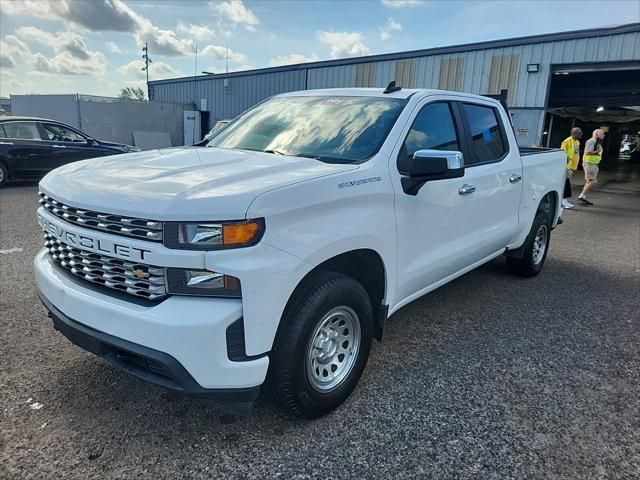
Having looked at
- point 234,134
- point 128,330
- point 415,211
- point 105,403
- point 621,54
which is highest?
point 621,54

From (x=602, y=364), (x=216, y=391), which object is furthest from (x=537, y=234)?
(x=216, y=391)

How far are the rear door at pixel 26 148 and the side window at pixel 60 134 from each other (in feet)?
0.64

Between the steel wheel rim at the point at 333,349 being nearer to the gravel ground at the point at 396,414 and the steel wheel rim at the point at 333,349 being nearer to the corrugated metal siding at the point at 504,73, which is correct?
the gravel ground at the point at 396,414

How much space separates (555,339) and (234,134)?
10.4 feet

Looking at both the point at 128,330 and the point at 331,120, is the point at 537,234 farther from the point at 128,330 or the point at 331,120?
the point at 128,330

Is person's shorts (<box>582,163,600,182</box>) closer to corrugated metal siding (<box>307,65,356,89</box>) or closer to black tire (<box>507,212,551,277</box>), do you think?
black tire (<box>507,212,551,277</box>)

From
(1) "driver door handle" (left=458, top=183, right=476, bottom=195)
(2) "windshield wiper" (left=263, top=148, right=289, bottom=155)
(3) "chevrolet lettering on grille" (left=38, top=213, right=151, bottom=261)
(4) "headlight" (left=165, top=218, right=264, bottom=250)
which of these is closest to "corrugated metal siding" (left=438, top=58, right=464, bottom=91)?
(1) "driver door handle" (left=458, top=183, right=476, bottom=195)

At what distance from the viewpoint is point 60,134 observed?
12.1 metres

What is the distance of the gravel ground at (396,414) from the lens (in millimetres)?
2510

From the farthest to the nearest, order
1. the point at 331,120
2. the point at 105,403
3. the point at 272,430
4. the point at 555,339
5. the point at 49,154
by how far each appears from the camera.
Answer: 1. the point at 49,154
2. the point at 555,339
3. the point at 331,120
4. the point at 105,403
5. the point at 272,430

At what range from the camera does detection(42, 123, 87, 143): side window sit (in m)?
11.9

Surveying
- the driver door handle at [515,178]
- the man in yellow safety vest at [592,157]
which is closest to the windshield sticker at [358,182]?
the driver door handle at [515,178]

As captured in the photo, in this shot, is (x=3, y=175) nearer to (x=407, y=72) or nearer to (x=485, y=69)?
(x=407, y=72)

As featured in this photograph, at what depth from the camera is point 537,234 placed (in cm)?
561
